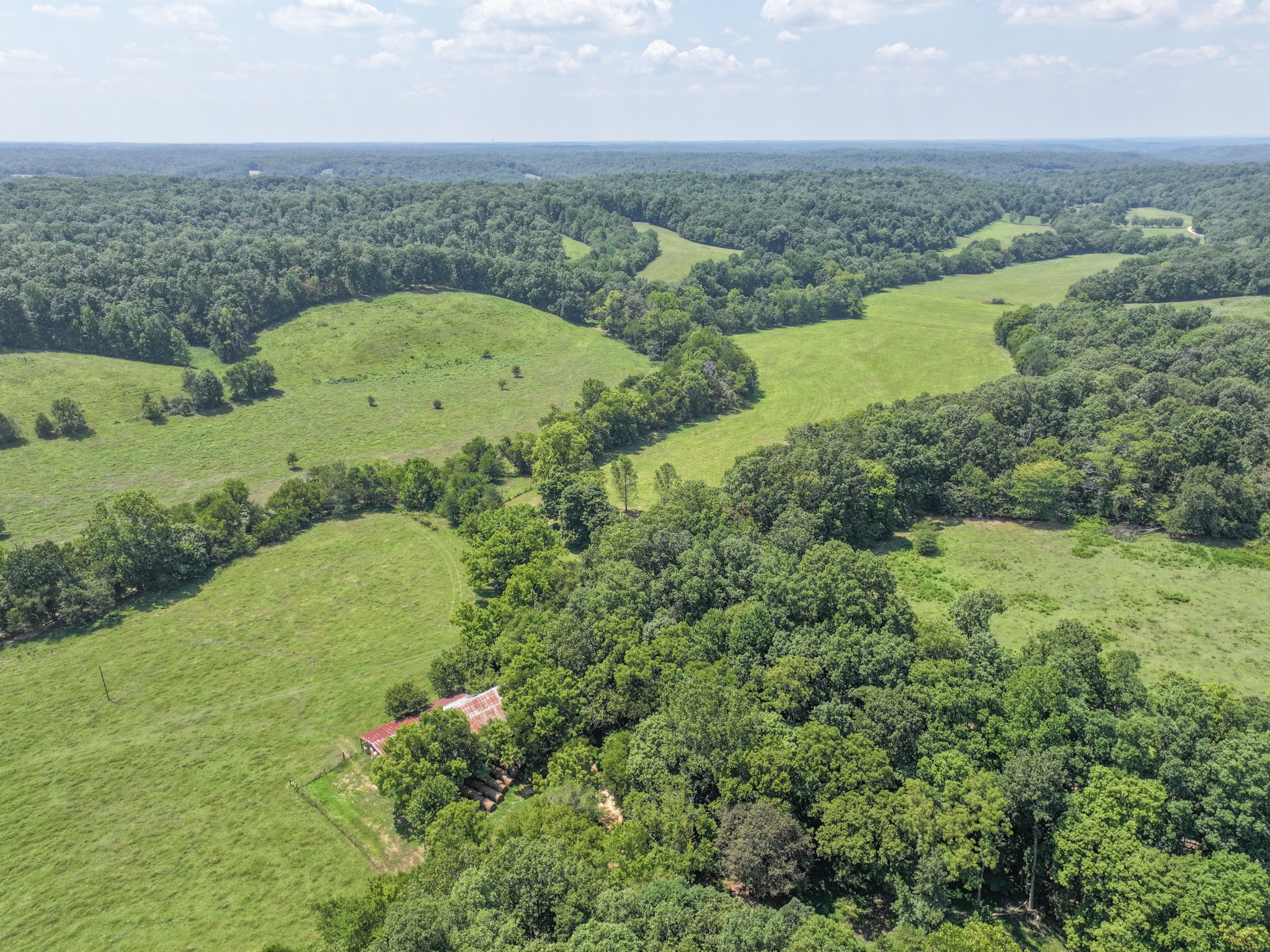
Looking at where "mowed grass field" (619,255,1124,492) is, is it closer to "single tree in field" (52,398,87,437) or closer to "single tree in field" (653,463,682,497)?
"single tree in field" (653,463,682,497)

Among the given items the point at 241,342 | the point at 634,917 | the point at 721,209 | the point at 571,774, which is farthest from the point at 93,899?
the point at 721,209

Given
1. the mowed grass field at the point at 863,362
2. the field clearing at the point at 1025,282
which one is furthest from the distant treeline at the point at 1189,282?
the mowed grass field at the point at 863,362

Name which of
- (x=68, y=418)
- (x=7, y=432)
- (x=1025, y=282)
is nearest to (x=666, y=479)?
(x=68, y=418)

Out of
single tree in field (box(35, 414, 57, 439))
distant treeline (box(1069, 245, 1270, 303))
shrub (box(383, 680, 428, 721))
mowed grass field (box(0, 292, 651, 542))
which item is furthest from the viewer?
distant treeline (box(1069, 245, 1270, 303))

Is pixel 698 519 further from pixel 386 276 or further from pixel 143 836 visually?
pixel 386 276

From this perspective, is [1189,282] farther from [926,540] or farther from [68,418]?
[68,418]

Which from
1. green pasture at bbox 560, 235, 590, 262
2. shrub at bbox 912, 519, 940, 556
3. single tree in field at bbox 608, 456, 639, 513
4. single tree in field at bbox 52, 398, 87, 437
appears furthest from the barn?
green pasture at bbox 560, 235, 590, 262
